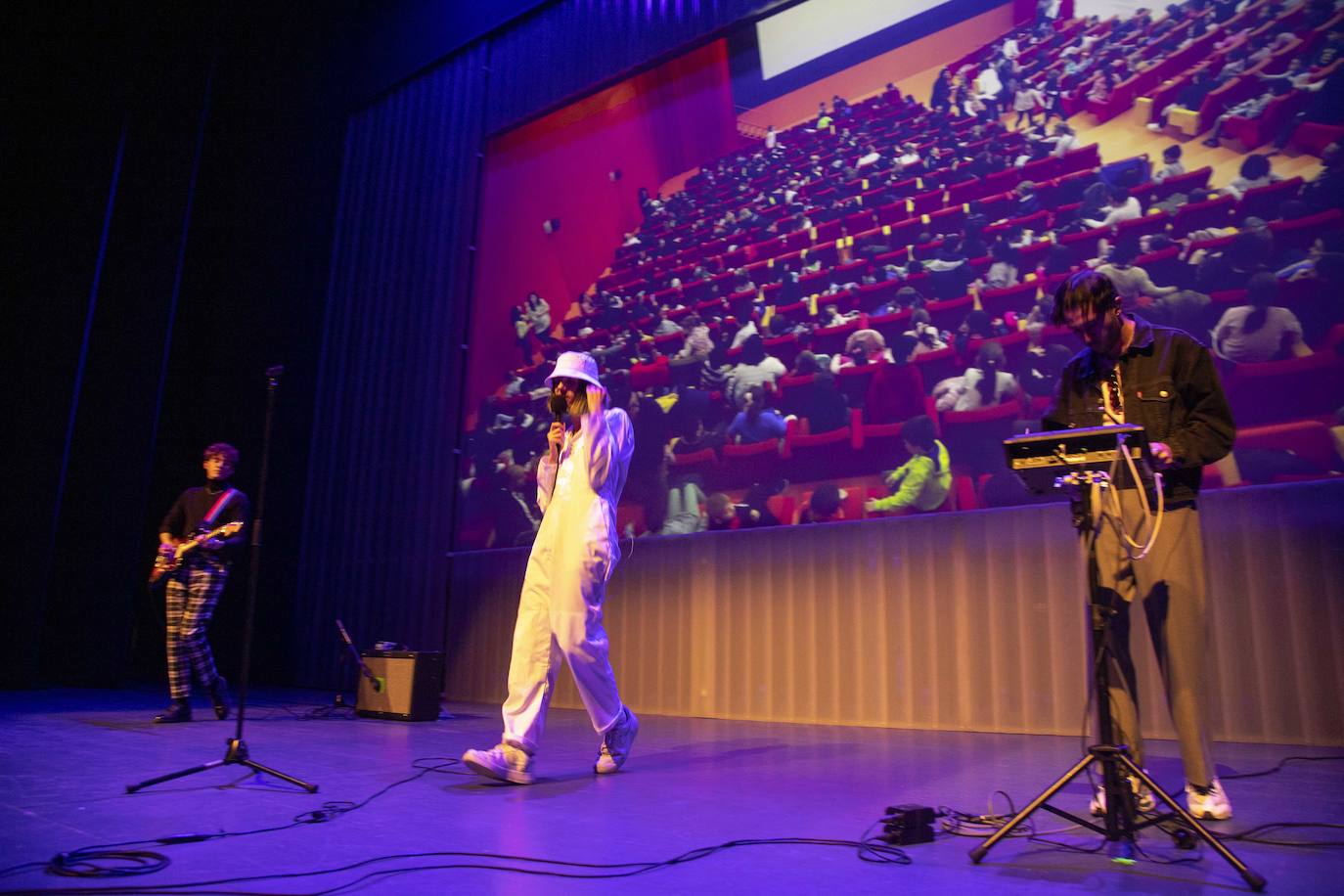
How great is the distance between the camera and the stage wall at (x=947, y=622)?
14.3 feet

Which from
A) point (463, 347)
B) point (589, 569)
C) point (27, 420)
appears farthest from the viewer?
point (463, 347)

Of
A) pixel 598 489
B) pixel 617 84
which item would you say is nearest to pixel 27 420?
pixel 617 84

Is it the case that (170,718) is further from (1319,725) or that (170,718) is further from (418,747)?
(1319,725)

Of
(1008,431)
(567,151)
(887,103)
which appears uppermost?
(567,151)

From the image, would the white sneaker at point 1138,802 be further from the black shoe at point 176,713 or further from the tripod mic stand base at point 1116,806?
the black shoe at point 176,713

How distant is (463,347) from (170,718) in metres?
4.20

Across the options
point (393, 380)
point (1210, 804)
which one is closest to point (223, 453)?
point (393, 380)

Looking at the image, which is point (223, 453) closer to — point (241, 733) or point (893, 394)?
point (241, 733)

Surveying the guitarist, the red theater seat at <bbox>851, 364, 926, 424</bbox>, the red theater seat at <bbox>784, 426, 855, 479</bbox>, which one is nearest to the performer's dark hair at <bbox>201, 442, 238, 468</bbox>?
the guitarist

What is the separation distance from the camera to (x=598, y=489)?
3508 millimetres

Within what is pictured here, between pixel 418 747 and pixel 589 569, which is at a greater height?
pixel 589 569

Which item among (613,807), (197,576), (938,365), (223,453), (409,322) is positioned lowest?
(613,807)

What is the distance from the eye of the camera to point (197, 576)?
532 cm

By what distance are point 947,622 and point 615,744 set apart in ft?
8.33
